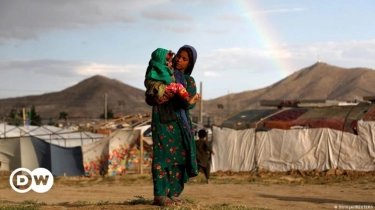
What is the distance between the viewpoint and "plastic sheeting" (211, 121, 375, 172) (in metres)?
20.2

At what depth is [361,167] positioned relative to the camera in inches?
784

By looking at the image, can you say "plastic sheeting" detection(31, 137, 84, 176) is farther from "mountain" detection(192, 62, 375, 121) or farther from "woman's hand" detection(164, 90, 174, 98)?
"mountain" detection(192, 62, 375, 121)

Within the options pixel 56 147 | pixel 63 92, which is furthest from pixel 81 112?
pixel 56 147

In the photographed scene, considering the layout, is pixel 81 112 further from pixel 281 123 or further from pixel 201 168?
pixel 201 168

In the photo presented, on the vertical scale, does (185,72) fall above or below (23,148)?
above

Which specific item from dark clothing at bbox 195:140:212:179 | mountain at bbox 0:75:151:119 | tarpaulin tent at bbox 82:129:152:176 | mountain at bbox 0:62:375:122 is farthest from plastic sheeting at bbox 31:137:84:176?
mountain at bbox 0:75:151:119

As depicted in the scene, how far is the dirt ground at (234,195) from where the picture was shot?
9172 mm

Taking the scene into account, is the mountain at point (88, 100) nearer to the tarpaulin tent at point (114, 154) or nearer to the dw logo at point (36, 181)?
the tarpaulin tent at point (114, 154)

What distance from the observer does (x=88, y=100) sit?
91000mm

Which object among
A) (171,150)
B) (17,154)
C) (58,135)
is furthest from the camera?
(58,135)

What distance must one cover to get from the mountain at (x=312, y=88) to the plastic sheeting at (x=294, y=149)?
71042mm

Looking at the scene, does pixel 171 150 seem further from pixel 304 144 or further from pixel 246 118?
pixel 246 118

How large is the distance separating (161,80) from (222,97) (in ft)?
355

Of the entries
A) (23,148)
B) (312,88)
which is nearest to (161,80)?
(23,148)
